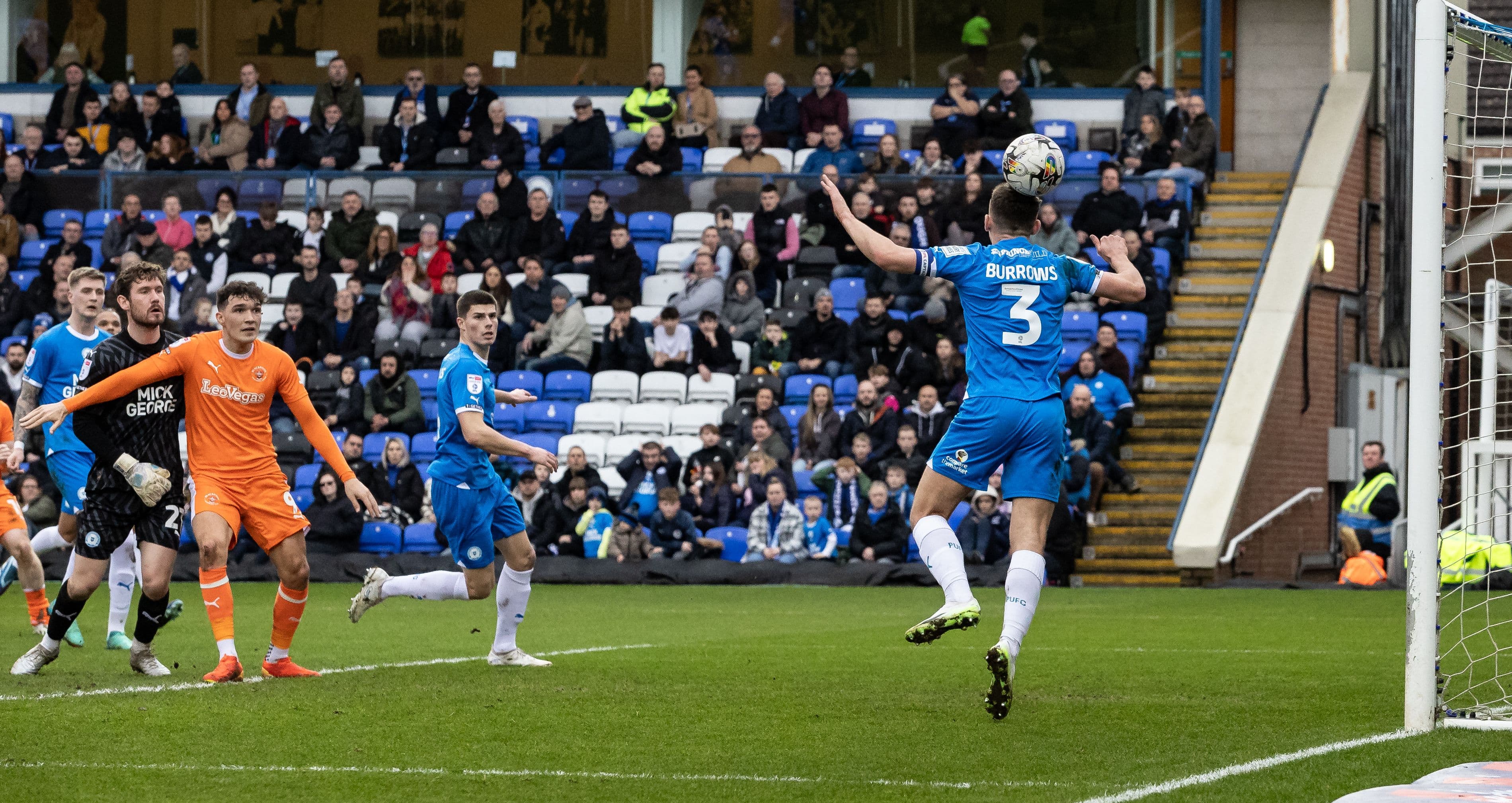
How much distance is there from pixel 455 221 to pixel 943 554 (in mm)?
17065

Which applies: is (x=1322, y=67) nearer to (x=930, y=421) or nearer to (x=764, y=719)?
(x=930, y=421)

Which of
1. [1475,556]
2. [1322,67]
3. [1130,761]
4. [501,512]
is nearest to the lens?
[1130,761]

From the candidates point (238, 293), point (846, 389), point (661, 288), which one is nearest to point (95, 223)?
point (661, 288)

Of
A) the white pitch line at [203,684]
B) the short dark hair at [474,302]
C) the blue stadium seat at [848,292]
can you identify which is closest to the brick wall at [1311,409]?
the blue stadium seat at [848,292]

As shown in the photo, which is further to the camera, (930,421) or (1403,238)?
(1403,238)

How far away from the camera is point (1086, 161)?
23438 mm

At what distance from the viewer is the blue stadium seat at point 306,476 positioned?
20.4 meters

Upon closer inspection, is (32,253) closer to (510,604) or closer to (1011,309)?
(510,604)

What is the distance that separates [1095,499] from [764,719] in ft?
40.4

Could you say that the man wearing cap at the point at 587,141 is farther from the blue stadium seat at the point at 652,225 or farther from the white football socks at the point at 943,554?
the white football socks at the point at 943,554

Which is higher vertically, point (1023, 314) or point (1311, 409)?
point (1023, 314)

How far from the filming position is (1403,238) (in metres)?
23.7

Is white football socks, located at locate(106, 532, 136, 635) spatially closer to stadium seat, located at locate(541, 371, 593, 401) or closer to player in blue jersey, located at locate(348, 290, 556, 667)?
player in blue jersey, located at locate(348, 290, 556, 667)

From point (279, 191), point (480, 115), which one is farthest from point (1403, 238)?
point (279, 191)
